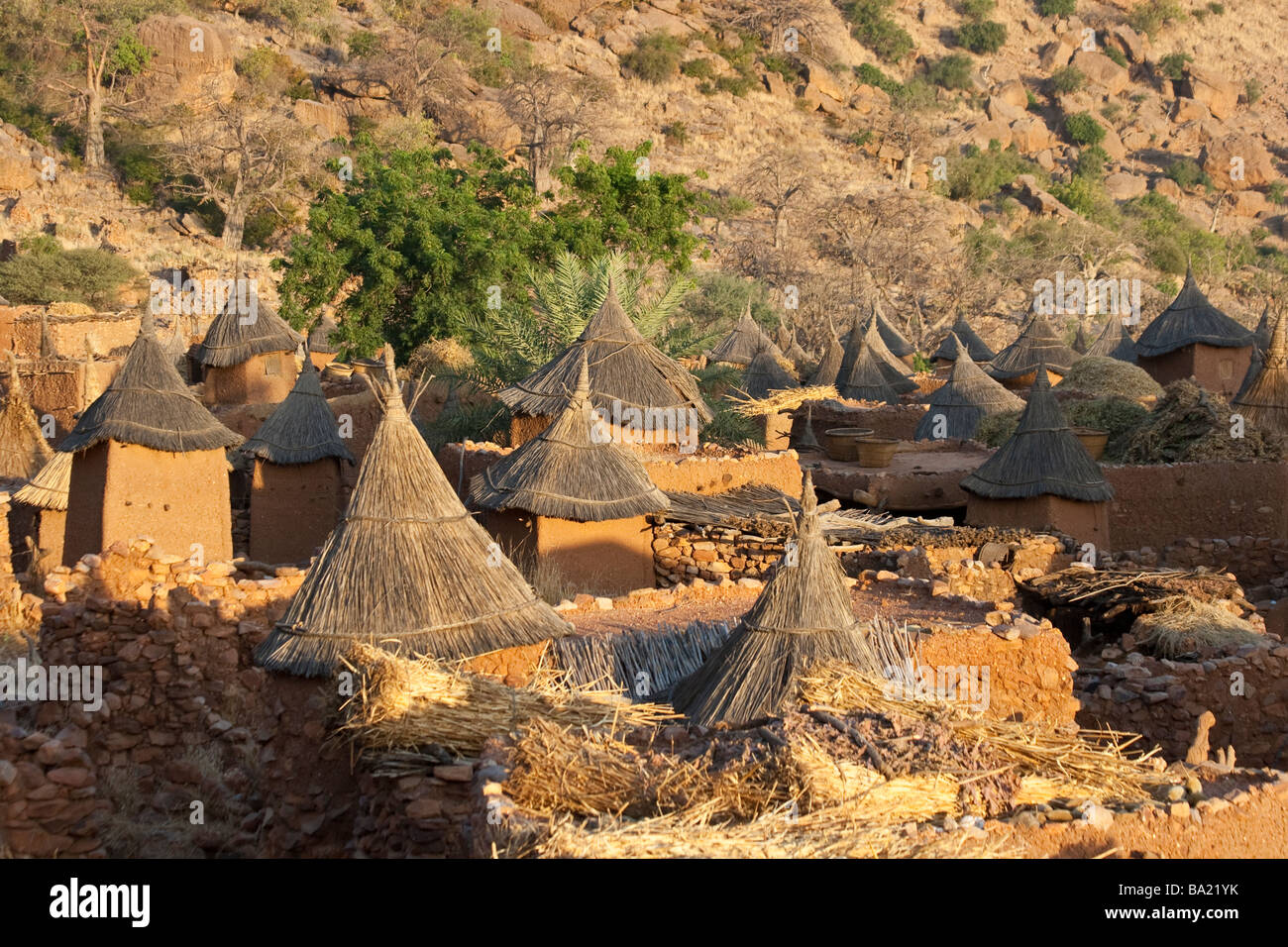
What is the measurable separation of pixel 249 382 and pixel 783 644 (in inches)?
652

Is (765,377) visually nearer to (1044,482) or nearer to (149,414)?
(1044,482)

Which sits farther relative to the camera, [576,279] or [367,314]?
[367,314]

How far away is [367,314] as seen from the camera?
23.6m

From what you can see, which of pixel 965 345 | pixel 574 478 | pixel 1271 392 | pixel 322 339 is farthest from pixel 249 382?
pixel 965 345

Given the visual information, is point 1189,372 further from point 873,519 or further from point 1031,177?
point 1031,177

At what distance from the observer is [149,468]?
13.5 meters

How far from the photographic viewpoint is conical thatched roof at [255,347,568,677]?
7.22 m

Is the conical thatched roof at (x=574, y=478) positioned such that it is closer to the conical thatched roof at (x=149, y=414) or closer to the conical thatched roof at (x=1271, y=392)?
the conical thatched roof at (x=149, y=414)

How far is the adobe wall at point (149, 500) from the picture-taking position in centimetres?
1328

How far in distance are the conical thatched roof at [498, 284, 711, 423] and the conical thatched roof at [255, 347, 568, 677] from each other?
7.25 metres

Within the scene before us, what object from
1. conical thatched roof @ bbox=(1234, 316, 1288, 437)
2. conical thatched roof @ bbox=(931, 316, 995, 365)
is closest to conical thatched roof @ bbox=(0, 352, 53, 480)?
conical thatched roof @ bbox=(1234, 316, 1288, 437)
